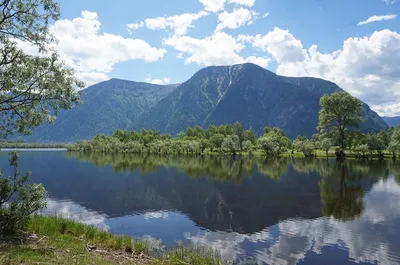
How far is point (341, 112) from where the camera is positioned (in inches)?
5433

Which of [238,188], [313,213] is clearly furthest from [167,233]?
[238,188]

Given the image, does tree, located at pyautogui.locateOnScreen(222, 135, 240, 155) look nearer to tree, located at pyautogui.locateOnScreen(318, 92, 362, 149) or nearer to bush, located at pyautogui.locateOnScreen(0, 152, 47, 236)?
tree, located at pyautogui.locateOnScreen(318, 92, 362, 149)

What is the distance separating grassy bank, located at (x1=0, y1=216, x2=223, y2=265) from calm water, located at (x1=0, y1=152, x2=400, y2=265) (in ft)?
14.2

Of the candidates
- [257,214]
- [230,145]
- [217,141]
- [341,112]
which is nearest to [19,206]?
[257,214]

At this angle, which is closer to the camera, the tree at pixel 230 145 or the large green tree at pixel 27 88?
the large green tree at pixel 27 88

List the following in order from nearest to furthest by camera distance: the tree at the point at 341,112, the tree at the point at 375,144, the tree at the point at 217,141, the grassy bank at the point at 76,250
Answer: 1. the grassy bank at the point at 76,250
2. the tree at the point at 375,144
3. the tree at the point at 341,112
4. the tree at the point at 217,141

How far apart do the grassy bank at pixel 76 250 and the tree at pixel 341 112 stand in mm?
133071

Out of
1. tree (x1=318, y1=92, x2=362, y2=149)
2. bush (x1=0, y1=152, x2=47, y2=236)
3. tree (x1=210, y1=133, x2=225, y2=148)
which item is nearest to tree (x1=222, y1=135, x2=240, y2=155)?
tree (x1=210, y1=133, x2=225, y2=148)

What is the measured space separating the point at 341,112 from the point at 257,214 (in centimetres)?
11905

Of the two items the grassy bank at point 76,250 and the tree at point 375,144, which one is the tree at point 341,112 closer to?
the tree at point 375,144

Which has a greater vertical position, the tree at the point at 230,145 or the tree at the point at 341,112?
the tree at the point at 341,112

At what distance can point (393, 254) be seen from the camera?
24.1 m

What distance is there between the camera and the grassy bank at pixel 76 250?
1543 centimetres

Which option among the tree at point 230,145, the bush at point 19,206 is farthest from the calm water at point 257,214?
the tree at point 230,145
